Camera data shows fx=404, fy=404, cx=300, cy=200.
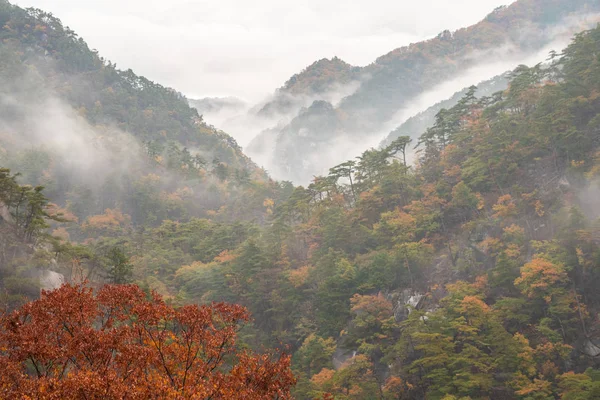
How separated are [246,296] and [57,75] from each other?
341ft

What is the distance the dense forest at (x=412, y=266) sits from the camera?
2280 centimetres

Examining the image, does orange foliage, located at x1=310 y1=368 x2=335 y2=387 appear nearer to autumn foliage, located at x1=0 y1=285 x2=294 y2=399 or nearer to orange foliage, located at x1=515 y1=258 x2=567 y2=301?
orange foliage, located at x1=515 y1=258 x2=567 y2=301

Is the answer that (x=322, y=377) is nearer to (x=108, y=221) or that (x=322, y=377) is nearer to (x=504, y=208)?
(x=504, y=208)

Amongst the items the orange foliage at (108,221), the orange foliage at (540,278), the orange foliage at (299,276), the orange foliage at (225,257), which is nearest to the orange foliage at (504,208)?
the orange foliage at (540,278)

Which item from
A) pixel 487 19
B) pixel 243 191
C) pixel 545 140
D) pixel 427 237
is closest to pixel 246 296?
pixel 427 237

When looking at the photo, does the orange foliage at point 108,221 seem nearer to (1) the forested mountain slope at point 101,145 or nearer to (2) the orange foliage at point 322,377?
(1) the forested mountain slope at point 101,145

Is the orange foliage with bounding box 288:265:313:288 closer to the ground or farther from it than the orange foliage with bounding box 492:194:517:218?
closer to the ground

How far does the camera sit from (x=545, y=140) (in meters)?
35.7

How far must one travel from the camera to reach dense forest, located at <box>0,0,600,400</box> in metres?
22.8

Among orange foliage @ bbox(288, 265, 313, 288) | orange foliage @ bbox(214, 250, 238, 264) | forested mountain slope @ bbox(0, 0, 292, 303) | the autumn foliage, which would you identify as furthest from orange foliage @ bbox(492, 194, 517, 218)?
forested mountain slope @ bbox(0, 0, 292, 303)

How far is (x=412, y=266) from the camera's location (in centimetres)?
3609

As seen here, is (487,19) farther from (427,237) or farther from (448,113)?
(427,237)

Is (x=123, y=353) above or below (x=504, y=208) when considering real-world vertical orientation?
below

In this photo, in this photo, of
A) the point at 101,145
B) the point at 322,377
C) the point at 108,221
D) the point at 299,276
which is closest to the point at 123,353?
the point at 322,377
